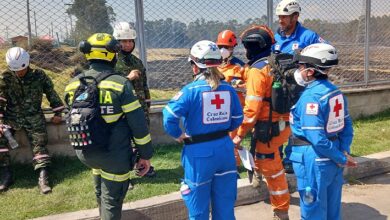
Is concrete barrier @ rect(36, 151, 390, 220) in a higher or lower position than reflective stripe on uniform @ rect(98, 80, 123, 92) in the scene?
lower

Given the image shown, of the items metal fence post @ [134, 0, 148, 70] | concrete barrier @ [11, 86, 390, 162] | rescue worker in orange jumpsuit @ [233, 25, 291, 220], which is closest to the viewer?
rescue worker in orange jumpsuit @ [233, 25, 291, 220]

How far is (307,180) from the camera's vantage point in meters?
3.28

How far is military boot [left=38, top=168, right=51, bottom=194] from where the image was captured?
4660mm

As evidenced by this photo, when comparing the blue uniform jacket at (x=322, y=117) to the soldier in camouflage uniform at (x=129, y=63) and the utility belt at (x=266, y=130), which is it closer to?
the utility belt at (x=266, y=130)

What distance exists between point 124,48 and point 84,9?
1.34 metres

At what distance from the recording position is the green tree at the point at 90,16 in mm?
5602

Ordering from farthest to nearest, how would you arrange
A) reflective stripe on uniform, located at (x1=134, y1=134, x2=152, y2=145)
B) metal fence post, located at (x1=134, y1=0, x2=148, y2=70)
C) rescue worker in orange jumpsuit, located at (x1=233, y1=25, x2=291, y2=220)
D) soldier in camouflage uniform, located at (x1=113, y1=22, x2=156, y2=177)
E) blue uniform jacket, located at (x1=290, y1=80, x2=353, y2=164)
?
metal fence post, located at (x1=134, y1=0, x2=148, y2=70)
soldier in camouflage uniform, located at (x1=113, y1=22, x2=156, y2=177)
rescue worker in orange jumpsuit, located at (x1=233, y1=25, x2=291, y2=220)
reflective stripe on uniform, located at (x1=134, y1=134, x2=152, y2=145)
blue uniform jacket, located at (x1=290, y1=80, x2=353, y2=164)

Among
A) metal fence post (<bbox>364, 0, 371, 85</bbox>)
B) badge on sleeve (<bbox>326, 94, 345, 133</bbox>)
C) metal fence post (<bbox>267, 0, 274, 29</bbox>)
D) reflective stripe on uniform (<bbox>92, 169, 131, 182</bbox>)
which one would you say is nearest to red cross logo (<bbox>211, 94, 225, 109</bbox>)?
badge on sleeve (<bbox>326, 94, 345, 133</bbox>)

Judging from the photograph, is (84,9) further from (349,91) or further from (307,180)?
(349,91)

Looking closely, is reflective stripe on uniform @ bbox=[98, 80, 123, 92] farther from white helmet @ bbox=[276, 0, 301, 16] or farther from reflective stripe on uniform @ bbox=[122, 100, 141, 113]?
white helmet @ bbox=[276, 0, 301, 16]

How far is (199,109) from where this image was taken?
3.22 metres

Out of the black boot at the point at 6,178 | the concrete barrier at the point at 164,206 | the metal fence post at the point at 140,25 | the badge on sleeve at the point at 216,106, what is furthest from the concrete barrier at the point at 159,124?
the badge on sleeve at the point at 216,106

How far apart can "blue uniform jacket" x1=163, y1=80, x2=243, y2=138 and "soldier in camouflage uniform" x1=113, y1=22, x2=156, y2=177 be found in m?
1.38

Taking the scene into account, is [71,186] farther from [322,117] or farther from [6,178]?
[322,117]
